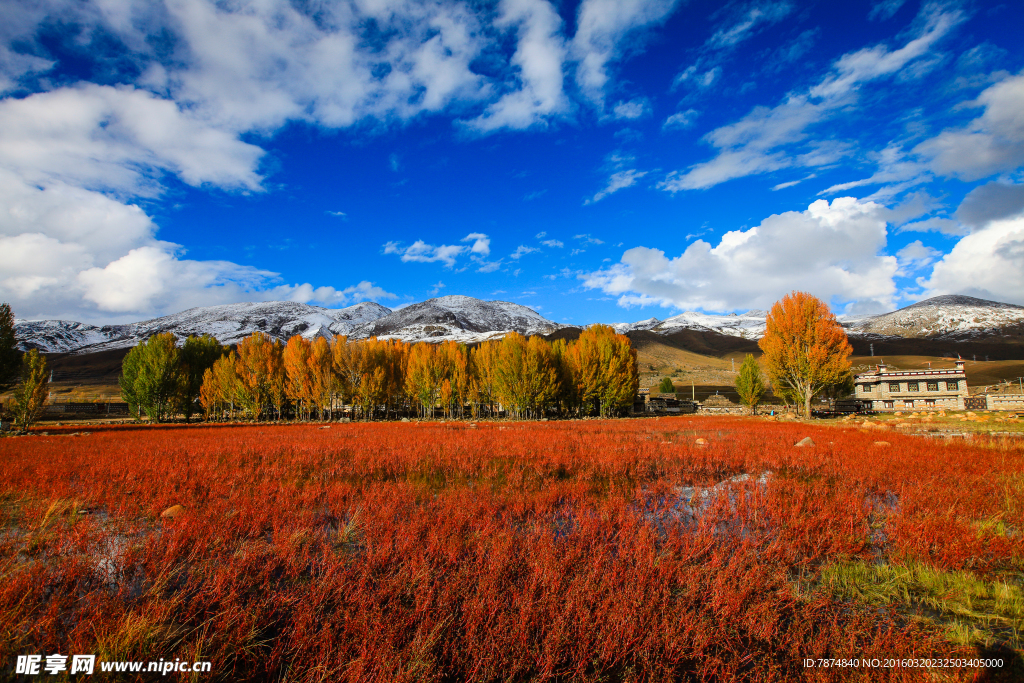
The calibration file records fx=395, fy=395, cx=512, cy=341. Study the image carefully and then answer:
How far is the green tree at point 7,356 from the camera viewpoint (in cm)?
3484

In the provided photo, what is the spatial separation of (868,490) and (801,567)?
545 centimetres

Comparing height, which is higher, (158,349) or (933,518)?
(158,349)

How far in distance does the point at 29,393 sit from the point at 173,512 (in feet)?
110

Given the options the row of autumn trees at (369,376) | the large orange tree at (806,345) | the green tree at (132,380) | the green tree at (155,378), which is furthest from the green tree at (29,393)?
the large orange tree at (806,345)

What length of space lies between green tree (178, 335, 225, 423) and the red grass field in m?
49.6

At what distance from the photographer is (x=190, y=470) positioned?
10562 mm

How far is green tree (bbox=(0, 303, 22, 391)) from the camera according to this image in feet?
114

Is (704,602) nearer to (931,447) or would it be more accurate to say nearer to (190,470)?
(190,470)

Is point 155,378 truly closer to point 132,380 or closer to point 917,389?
point 132,380

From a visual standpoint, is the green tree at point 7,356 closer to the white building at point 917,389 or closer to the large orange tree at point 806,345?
the large orange tree at point 806,345

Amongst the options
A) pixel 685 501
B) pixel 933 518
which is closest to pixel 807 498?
pixel 933 518

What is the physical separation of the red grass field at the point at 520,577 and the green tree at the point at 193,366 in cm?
4963

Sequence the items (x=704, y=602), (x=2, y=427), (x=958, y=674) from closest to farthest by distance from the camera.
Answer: (x=958, y=674)
(x=704, y=602)
(x=2, y=427)

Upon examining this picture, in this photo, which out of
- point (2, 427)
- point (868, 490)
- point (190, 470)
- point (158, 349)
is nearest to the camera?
point (868, 490)
